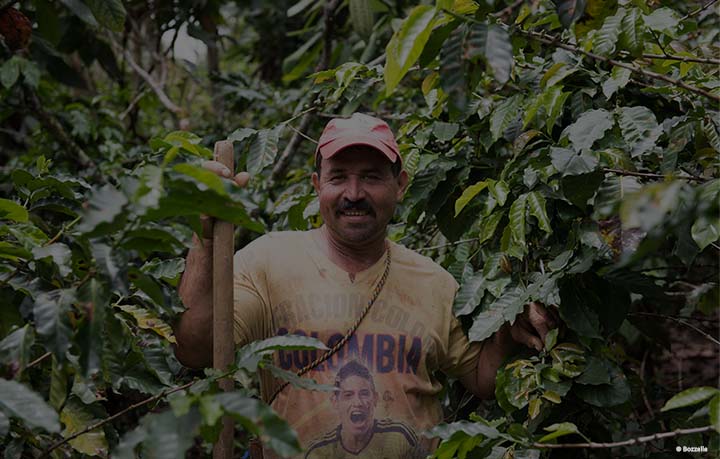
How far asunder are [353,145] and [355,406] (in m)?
0.68

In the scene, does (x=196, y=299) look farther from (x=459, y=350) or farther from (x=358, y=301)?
(x=459, y=350)

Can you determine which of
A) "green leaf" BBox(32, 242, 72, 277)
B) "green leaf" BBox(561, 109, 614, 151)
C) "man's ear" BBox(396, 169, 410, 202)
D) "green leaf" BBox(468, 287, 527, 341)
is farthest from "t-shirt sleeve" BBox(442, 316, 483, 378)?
"green leaf" BBox(32, 242, 72, 277)

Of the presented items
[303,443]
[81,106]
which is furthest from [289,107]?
[303,443]

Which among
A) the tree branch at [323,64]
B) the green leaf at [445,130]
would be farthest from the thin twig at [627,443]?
the tree branch at [323,64]

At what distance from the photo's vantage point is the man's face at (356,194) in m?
2.24

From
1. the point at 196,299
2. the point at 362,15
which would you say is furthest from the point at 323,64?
the point at 196,299

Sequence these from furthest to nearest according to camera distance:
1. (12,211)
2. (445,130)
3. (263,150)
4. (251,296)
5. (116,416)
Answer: (445,130)
(263,150)
(251,296)
(12,211)
(116,416)

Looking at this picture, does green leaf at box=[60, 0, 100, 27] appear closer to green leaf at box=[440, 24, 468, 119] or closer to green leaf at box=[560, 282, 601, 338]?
green leaf at box=[440, 24, 468, 119]

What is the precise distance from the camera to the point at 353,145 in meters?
2.24

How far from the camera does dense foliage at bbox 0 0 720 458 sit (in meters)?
1.44

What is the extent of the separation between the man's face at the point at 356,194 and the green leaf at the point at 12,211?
768mm

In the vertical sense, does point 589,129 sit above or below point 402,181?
above

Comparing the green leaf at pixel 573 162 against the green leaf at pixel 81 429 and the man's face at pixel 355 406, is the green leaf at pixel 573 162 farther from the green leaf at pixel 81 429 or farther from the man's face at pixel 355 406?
the green leaf at pixel 81 429

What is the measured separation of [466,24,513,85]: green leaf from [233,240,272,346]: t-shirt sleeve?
0.96 m
